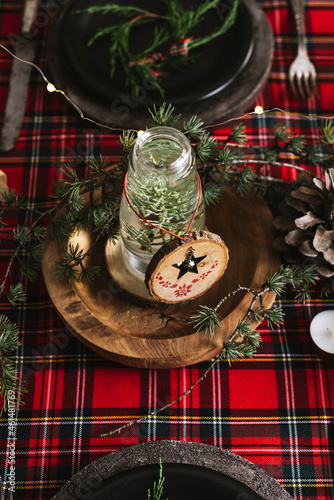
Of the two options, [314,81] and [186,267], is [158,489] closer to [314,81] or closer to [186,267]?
[186,267]

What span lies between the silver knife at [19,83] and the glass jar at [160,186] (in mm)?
333

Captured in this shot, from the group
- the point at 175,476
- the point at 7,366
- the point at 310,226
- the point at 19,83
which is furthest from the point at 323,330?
the point at 19,83

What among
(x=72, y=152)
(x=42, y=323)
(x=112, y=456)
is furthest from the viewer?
(x=72, y=152)

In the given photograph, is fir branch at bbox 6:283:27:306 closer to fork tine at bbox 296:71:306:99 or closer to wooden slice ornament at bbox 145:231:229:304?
wooden slice ornament at bbox 145:231:229:304

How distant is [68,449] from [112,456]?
82 millimetres

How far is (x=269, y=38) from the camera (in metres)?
0.92

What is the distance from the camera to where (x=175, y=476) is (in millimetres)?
609

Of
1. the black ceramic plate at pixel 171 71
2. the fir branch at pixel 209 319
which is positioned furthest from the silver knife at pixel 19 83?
the fir branch at pixel 209 319

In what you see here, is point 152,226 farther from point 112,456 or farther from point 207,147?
point 112,456

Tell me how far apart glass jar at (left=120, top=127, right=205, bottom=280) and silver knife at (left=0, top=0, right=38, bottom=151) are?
333mm

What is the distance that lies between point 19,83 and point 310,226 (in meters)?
0.57

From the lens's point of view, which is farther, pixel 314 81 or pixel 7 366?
pixel 314 81

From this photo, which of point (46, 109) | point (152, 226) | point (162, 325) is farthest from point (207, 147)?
point (46, 109)

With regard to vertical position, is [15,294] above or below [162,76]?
below
